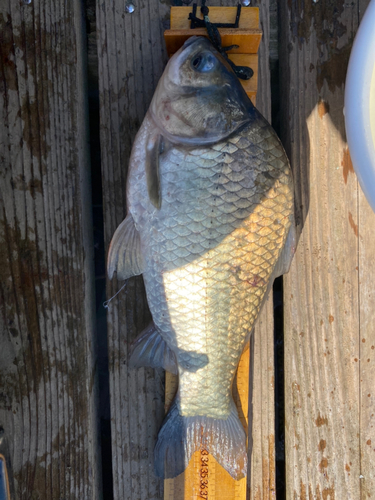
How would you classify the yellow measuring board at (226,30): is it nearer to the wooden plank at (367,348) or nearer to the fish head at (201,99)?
the fish head at (201,99)

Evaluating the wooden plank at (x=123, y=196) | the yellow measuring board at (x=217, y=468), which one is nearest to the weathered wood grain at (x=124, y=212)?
the wooden plank at (x=123, y=196)

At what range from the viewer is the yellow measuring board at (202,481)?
125 centimetres

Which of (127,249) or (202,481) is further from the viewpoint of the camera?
(202,481)

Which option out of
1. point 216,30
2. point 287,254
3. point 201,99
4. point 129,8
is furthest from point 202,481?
point 129,8

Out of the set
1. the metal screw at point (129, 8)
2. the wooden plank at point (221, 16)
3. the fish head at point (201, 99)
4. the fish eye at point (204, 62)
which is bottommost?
the fish head at point (201, 99)

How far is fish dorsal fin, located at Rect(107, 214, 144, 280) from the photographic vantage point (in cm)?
112

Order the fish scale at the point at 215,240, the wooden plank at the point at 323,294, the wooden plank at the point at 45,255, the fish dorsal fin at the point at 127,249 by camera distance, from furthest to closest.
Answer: the wooden plank at the point at 323,294 → the wooden plank at the point at 45,255 → the fish dorsal fin at the point at 127,249 → the fish scale at the point at 215,240

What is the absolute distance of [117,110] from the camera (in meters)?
1.26

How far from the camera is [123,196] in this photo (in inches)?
50.6

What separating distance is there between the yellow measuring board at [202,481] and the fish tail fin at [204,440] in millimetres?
66

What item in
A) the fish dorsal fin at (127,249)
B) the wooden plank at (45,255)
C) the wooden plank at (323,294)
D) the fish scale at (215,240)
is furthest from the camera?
the wooden plank at (323,294)

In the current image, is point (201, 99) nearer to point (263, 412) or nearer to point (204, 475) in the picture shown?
point (263, 412)

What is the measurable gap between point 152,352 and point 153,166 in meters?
0.64

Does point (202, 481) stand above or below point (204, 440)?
below
